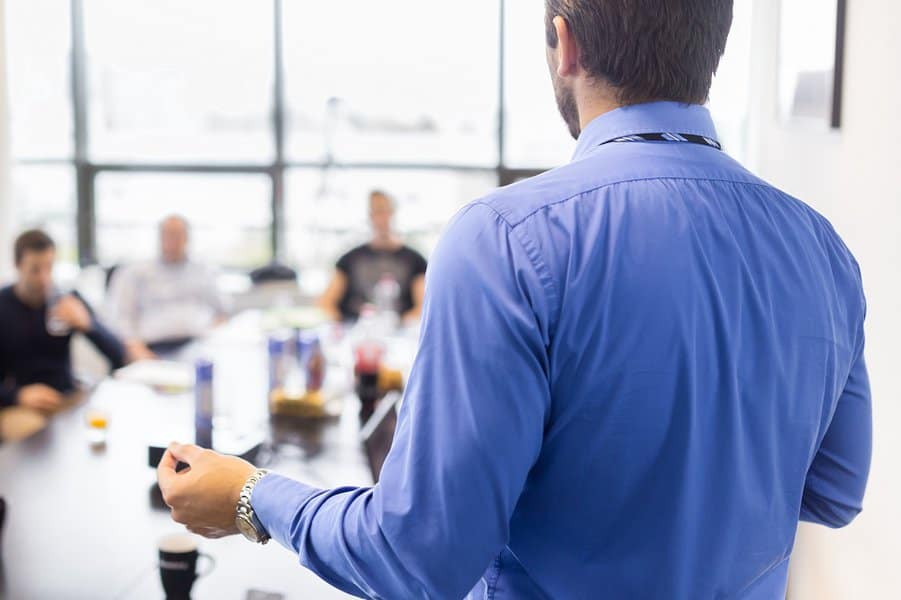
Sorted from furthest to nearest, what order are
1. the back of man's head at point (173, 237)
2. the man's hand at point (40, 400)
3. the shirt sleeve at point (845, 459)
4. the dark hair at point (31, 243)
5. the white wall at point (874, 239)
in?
the back of man's head at point (173, 237) < the dark hair at point (31, 243) < the man's hand at point (40, 400) < the white wall at point (874, 239) < the shirt sleeve at point (845, 459)

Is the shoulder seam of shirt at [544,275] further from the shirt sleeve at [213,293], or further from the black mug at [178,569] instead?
the shirt sleeve at [213,293]

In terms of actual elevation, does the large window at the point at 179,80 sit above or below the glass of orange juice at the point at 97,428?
above

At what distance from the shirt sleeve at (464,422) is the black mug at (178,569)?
72cm

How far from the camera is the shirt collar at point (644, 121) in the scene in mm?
914

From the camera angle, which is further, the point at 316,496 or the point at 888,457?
the point at 888,457

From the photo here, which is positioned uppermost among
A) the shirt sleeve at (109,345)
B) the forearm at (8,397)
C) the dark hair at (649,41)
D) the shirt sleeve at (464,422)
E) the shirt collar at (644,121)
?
the dark hair at (649,41)

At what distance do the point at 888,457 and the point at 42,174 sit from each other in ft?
17.3

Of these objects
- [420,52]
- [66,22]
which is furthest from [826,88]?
[66,22]

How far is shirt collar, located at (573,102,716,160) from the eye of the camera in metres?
0.91

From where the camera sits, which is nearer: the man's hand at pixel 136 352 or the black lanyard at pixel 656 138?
the black lanyard at pixel 656 138

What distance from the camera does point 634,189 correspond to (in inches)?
34.0

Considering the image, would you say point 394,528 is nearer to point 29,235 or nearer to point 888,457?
point 888,457

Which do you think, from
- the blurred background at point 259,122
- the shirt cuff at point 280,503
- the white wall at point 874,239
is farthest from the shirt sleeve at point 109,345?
the shirt cuff at point 280,503

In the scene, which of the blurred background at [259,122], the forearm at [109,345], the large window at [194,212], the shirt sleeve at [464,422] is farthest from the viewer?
the large window at [194,212]
